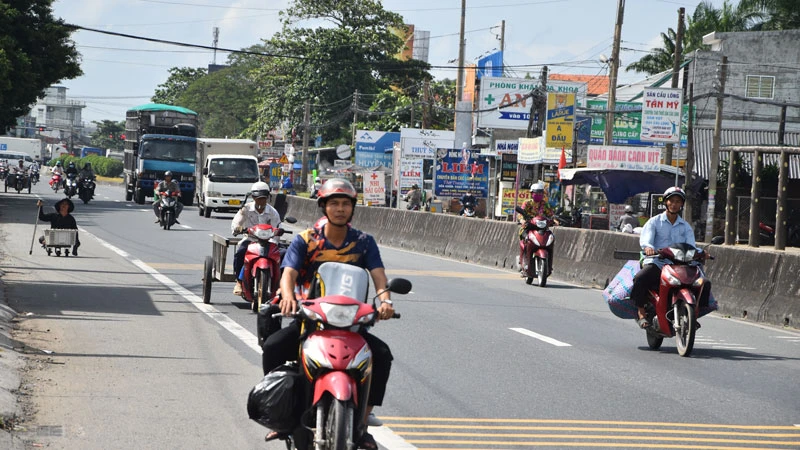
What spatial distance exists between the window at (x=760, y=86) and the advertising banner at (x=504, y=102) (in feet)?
22.8

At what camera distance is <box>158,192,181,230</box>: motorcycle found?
109 ft

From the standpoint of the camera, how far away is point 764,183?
35156 millimetres

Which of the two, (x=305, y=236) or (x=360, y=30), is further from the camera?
(x=360, y=30)

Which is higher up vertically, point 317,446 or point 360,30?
point 360,30

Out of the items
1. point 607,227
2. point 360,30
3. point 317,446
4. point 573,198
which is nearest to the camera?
point 317,446

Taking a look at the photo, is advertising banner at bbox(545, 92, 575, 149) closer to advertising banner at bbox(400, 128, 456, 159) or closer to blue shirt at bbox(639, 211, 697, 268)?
advertising banner at bbox(400, 128, 456, 159)

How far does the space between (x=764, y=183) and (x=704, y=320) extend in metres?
20.3

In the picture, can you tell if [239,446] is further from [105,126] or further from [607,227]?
[105,126]

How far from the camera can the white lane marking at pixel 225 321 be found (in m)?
7.25

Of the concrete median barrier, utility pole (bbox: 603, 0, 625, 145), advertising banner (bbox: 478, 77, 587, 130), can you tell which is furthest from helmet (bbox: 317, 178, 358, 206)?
advertising banner (bbox: 478, 77, 587, 130)

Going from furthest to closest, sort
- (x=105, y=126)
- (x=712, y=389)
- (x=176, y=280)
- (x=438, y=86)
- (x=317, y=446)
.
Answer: (x=105, y=126) < (x=438, y=86) < (x=176, y=280) < (x=712, y=389) < (x=317, y=446)

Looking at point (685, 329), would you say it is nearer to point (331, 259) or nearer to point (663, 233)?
point (663, 233)

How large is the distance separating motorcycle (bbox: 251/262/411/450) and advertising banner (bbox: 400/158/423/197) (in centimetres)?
4124

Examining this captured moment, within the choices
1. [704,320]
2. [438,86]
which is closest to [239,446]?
[704,320]
